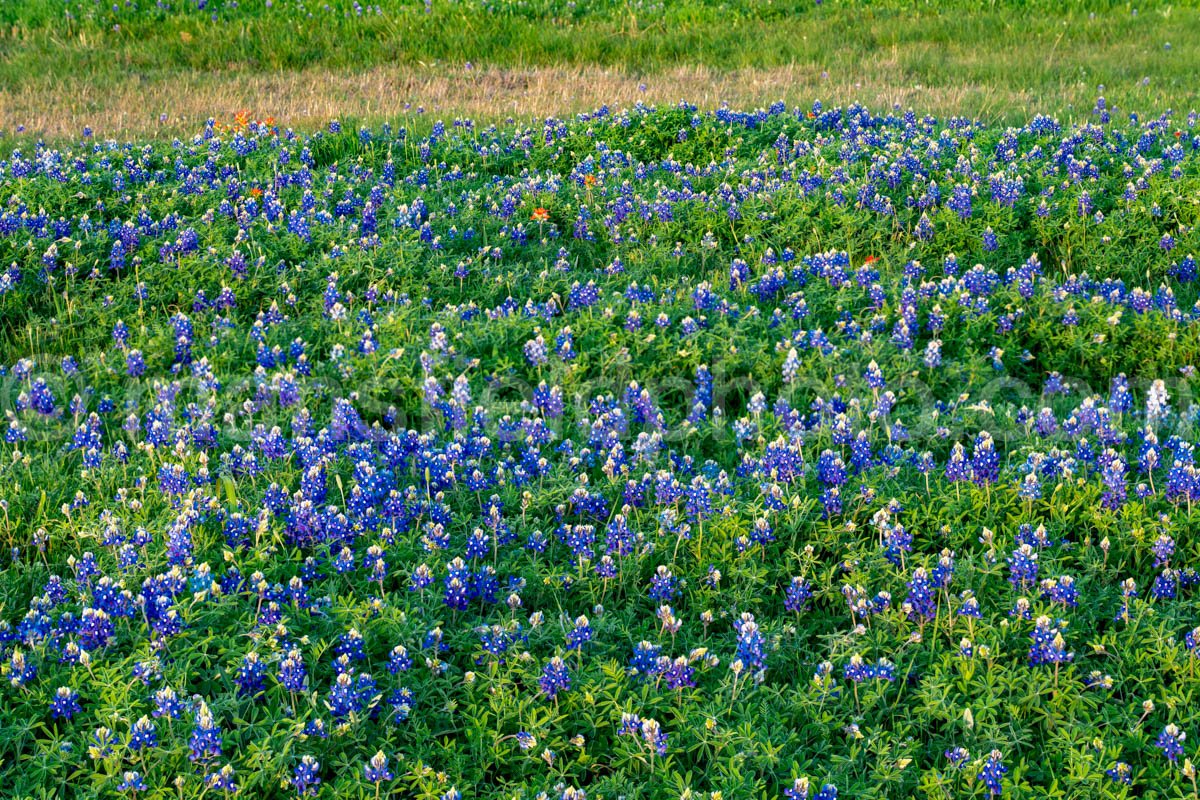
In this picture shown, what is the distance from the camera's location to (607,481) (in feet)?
15.7

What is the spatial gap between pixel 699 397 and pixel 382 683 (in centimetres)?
239

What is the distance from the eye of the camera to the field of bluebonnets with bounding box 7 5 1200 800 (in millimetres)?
3510

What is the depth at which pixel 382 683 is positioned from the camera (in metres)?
3.72

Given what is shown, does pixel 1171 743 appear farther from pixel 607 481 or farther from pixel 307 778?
pixel 307 778

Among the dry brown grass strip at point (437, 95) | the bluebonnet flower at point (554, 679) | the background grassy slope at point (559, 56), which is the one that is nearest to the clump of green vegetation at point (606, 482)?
the bluebonnet flower at point (554, 679)

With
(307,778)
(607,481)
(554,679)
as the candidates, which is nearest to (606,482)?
(607,481)

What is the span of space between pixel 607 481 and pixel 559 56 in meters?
10.1

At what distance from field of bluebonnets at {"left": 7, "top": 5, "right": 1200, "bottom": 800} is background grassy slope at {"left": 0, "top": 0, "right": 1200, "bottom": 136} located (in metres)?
3.29

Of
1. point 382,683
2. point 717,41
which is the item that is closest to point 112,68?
point 717,41

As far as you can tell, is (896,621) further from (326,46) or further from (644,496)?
(326,46)

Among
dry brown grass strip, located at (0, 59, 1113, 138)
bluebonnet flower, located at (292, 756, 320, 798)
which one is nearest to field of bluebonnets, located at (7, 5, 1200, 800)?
bluebonnet flower, located at (292, 756, 320, 798)

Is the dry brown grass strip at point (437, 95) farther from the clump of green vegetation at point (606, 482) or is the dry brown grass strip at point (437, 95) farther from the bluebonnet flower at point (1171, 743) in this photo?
the bluebonnet flower at point (1171, 743)

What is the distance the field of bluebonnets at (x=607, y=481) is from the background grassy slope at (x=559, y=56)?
3.29 meters

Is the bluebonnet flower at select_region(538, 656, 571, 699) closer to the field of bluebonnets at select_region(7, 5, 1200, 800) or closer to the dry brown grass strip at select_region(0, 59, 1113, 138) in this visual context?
the field of bluebonnets at select_region(7, 5, 1200, 800)
